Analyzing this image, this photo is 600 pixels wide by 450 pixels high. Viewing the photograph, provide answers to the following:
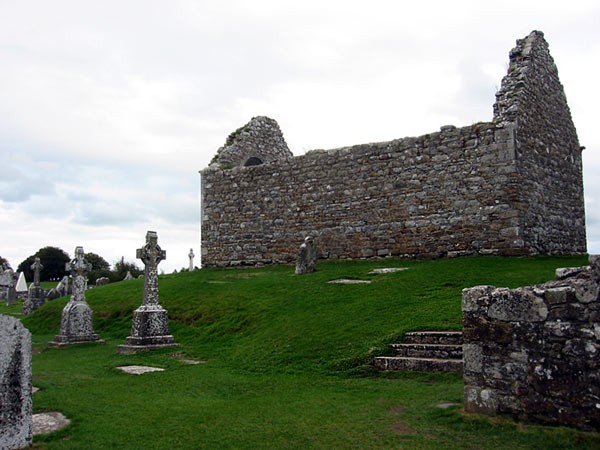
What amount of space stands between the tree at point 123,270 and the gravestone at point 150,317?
26.4 metres

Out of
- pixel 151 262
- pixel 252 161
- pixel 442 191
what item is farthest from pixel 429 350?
pixel 252 161

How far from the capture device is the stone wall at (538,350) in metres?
5.62

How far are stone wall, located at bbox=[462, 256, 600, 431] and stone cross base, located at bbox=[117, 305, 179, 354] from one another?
8625 millimetres

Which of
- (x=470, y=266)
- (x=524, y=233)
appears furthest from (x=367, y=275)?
(x=524, y=233)

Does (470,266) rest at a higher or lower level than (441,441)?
higher

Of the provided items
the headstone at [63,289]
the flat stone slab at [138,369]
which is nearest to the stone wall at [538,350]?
the flat stone slab at [138,369]

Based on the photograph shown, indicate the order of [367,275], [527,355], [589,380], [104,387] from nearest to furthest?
[589,380]
[527,355]
[104,387]
[367,275]

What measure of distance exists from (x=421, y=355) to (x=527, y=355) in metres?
3.34

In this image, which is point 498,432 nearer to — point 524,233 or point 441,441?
point 441,441

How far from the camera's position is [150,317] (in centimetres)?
1384

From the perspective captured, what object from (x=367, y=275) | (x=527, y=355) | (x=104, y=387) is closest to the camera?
(x=527, y=355)

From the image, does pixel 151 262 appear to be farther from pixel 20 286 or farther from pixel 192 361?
pixel 20 286

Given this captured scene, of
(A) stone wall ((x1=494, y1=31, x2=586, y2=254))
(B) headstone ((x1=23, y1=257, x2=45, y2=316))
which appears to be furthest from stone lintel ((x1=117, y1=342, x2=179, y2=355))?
(B) headstone ((x1=23, y1=257, x2=45, y2=316))

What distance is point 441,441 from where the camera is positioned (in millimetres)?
5750
